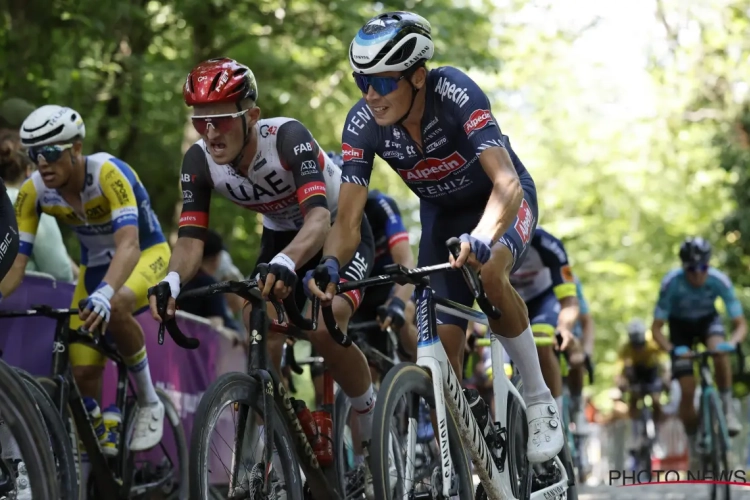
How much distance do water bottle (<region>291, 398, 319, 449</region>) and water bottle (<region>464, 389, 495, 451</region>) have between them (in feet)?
2.54

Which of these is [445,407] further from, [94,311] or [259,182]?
[94,311]

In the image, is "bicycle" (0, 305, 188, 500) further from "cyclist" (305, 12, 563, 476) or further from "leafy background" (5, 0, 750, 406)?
"leafy background" (5, 0, 750, 406)

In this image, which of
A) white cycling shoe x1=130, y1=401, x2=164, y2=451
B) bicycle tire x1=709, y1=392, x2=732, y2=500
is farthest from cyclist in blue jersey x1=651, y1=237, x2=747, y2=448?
white cycling shoe x1=130, y1=401, x2=164, y2=451

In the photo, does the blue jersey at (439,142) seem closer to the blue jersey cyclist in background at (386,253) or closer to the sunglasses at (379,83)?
the sunglasses at (379,83)

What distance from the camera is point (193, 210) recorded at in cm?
628

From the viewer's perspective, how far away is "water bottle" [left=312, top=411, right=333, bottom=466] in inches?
239

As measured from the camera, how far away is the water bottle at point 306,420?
5.80 metres

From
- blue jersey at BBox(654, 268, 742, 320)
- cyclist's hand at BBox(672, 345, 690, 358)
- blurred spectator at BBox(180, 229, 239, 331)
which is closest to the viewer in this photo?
blurred spectator at BBox(180, 229, 239, 331)

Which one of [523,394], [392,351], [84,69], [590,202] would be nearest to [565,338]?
[392,351]

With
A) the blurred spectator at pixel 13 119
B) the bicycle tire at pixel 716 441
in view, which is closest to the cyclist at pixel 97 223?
the blurred spectator at pixel 13 119

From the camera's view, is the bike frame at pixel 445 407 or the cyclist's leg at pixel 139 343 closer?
the bike frame at pixel 445 407

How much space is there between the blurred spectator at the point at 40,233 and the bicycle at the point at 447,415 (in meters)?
3.37

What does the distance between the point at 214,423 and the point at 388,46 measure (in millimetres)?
1841

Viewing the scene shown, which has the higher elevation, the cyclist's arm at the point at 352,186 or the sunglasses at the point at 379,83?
the sunglasses at the point at 379,83
